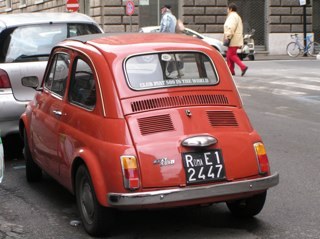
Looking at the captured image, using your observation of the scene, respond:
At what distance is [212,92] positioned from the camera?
5.77 metres

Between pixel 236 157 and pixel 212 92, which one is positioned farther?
pixel 212 92

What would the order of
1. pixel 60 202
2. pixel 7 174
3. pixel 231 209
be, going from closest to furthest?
pixel 231 209
pixel 60 202
pixel 7 174

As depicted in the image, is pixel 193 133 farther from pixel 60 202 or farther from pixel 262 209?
pixel 60 202

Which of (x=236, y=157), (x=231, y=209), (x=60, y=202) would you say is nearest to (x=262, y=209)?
(x=231, y=209)

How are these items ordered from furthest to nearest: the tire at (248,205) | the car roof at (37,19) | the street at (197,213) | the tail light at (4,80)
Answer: the car roof at (37,19)
the tail light at (4,80)
the tire at (248,205)
the street at (197,213)

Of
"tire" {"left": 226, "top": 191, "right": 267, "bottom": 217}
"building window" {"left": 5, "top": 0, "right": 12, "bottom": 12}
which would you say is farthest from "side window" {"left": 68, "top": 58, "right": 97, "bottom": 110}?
"building window" {"left": 5, "top": 0, "right": 12, "bottom": 12}

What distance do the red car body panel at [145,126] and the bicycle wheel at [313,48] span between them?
25.5 m

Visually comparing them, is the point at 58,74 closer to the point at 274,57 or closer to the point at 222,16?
the point at 274,57

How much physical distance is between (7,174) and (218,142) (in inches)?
132

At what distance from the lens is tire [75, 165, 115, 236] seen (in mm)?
5316

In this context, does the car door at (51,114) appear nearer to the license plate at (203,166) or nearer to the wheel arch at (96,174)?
the wheel arch at (96,174)

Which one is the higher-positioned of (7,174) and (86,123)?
(86,123)

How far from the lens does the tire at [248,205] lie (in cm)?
572

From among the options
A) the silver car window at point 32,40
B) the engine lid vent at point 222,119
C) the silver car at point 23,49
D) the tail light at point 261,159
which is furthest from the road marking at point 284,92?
the tail light at point 261,159
